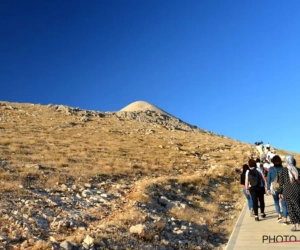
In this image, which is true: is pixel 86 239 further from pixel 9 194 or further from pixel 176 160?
pixel 176 160

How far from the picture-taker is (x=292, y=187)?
936 centimetres

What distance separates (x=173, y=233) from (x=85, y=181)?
656cm

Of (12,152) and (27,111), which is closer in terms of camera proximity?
(12,152)

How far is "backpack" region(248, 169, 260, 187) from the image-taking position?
465 inches

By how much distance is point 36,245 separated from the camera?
8.12 meters

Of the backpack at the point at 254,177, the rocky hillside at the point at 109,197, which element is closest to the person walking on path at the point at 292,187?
the rocky hillside at the point at 109,197

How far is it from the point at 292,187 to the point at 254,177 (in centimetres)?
255

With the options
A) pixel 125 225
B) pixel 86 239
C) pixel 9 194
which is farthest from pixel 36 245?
pixel 9 194

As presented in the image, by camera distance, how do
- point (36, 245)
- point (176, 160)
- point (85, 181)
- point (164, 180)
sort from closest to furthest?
1. point (36, 245)
2. point (85, 181)
3. point (164, 180)
4. point (176, 160)

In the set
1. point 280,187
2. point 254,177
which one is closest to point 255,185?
point 254,177

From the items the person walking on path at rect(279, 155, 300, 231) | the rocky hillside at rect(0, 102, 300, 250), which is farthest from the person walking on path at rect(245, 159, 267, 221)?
the person walking on path at rect(279, 155, 300, 231)

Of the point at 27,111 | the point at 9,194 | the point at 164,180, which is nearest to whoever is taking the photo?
the point at 9,194

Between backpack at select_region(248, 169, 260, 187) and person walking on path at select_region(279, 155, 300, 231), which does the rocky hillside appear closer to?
backpack at select_region(248, 169, 260, 187)

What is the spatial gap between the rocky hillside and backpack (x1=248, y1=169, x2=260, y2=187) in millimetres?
1552
